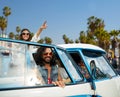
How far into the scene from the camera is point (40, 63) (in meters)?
4.03

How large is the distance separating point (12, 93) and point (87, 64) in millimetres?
1556

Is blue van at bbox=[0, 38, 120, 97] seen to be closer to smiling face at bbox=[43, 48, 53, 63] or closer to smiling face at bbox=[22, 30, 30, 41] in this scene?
smiling face at bbox=[43, 48, 53, 63]

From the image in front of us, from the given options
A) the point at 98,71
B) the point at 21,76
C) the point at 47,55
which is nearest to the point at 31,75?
the point at 21,76

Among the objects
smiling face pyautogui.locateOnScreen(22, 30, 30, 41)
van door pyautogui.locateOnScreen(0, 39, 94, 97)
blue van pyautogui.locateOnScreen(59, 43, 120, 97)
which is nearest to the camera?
van door pyautogui.locateOnScreen(0, 39, 94, 97)

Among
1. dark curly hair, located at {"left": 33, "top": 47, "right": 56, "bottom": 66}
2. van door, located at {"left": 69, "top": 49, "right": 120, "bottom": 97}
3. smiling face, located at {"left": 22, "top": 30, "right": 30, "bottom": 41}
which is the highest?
smiling face, located at {"left": 22, "top": 30, "right": 30, "bottom": 41}

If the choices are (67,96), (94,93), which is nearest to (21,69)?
(67,96)

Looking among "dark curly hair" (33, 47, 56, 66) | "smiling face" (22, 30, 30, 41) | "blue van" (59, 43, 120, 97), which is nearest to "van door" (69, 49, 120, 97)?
"blue van" (59, 43, 120, 97)

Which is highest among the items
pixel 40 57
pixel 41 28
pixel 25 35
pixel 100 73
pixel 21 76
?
pixel 41 28

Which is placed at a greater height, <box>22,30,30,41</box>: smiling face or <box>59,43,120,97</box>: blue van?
<box>22,30,30,41</box>: smiling face

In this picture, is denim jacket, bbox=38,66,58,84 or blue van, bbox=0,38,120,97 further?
denim jacket, bbox=38,66,58,84

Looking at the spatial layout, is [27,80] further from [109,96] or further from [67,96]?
[109,96]

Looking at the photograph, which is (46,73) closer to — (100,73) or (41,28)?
(100,73)

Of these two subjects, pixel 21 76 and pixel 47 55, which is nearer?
pixel 21 76

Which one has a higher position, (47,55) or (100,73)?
(47,55)
